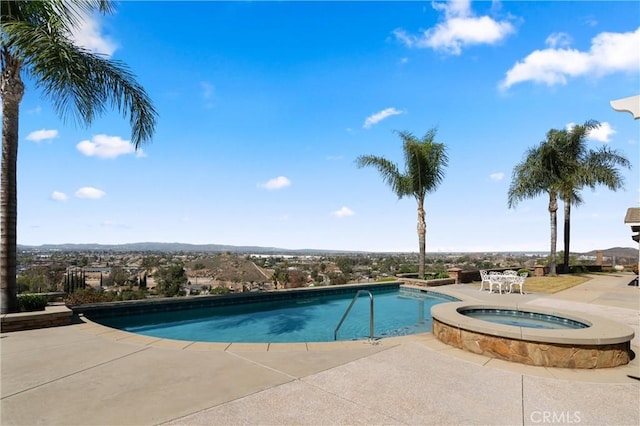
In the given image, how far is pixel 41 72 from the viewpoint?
679 centimetres

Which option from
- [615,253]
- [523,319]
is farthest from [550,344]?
[615,253]

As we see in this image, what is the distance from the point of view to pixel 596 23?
10859mm

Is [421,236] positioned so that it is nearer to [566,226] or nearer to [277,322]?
[277,322]

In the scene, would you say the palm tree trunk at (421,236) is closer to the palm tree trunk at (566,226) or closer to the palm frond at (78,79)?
the palm tree trunk at (566,226)

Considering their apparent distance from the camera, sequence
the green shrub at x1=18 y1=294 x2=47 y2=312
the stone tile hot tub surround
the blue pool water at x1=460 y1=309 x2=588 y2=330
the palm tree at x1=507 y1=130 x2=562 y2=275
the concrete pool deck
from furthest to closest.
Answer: the palm tree at x1=507 y1=130 x2=562 y2=275, the green shrub at x1=18 y1=294 x2=47 y2=312, the blue pool water at x1=460 y1=309 x2=588 y2=330, the stone tile hot tub surround, the concrete pool deck

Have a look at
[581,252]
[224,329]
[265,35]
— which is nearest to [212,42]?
[265,35]

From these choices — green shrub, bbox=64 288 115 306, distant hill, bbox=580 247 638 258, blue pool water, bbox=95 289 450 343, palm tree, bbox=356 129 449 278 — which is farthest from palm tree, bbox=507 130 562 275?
green shrub, bbox=64 288 115 306

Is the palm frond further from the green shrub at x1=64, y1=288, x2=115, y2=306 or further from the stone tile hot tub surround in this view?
the stone tile hot tub surround

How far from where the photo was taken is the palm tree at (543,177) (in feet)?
66.5

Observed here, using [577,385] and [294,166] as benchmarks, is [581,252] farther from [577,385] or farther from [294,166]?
[577,385]

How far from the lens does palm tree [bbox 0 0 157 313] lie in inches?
252

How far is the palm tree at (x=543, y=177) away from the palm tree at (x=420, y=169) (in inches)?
287

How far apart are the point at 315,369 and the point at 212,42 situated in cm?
1344

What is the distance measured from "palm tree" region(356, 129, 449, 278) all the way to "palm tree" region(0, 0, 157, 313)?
12710mm
